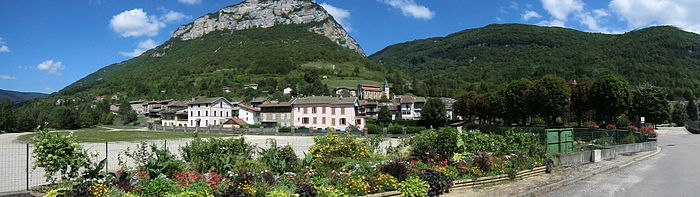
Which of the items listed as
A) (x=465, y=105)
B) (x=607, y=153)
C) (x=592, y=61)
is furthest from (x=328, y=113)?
(x=592, y=61)

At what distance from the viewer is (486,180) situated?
459 inches

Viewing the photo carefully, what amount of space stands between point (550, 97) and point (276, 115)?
58.6 metres

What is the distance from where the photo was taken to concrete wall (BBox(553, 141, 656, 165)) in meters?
16.8

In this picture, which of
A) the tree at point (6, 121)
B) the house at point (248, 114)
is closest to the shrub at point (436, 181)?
the tree at point (6, 121)

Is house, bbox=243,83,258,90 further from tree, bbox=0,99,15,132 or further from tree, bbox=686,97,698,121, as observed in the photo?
tree, bbox=686,97,698,121

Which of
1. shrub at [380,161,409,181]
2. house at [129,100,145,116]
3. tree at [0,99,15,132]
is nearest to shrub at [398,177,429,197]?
shrub at [380,161,409,181]

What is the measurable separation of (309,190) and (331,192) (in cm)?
46

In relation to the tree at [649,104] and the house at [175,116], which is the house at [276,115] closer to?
the house at [175,116]

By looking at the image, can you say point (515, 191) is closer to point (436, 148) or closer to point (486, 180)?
point (486, 180)

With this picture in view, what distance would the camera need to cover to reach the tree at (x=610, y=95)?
145ft

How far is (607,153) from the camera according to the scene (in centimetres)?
2086

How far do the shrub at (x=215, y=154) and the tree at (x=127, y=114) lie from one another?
113622 mm

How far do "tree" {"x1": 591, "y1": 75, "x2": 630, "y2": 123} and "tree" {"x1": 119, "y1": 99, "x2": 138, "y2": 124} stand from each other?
10538 centimetres

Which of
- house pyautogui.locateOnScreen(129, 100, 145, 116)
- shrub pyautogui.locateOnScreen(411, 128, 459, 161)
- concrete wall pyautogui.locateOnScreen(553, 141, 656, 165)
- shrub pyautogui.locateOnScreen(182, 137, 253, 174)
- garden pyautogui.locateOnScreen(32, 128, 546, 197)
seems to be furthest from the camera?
house pyautogui.locateOnScreen(129, 100, 145, 116)
